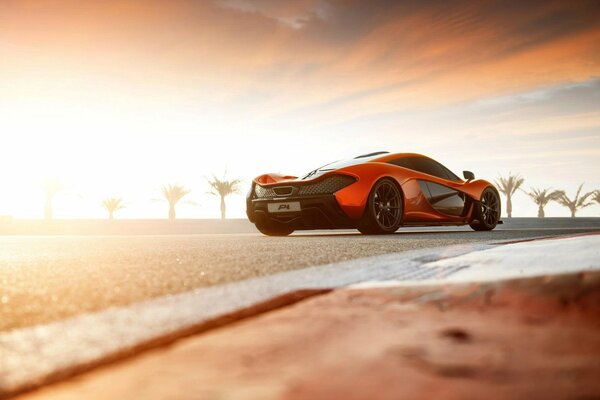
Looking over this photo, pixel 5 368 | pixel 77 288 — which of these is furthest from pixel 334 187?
pixel 5 368

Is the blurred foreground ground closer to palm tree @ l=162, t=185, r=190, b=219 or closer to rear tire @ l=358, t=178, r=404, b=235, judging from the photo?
rear tire @ l=358, t=178, r=404, b=235

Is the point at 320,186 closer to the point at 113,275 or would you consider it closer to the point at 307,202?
→ the point at 307,202

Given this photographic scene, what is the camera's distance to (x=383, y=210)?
795cm

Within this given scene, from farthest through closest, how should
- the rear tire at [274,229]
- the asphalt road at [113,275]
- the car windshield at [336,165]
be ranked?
the rear tire at [274,229]
the car windshield at [336,165]
the asphalt road at [113,275]

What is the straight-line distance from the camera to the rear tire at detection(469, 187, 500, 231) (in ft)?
33.2

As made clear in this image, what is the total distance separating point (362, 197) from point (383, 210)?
55 centimetres

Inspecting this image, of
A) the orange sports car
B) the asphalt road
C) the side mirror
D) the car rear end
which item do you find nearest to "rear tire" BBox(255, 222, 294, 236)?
the orange sports car

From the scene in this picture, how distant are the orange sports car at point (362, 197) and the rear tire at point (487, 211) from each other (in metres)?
0.74

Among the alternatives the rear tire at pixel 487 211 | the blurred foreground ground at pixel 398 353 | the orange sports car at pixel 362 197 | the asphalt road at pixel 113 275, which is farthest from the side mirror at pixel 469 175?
the blurred foreground ground at pixel 398 353

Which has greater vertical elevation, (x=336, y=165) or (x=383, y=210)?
(x=336, y=165)

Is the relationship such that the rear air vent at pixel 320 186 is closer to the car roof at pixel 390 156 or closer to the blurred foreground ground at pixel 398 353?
the car roof at pixel 390 156

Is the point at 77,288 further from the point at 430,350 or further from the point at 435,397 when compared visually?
the point at 435,397

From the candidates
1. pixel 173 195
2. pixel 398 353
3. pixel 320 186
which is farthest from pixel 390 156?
pixel 173 195

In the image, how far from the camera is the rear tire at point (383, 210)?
7.64 metres
